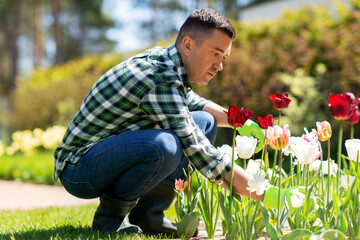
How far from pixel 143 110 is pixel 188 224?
1.86 ft

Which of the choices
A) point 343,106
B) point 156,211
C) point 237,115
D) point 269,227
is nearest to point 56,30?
point 156,211

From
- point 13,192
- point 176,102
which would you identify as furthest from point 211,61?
point 13,192

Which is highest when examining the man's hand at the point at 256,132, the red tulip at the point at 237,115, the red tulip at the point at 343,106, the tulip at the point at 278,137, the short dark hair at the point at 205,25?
the short dark hair at the point at 205,25

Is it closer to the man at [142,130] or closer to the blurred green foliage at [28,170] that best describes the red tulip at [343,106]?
the man at [142,130]

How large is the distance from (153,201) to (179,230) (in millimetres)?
431

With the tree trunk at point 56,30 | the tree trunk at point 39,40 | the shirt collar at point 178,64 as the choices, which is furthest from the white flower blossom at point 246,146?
the tree trunk at point 39,40

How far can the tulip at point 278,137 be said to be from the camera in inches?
60.9

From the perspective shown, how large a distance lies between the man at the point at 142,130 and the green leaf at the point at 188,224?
198mm

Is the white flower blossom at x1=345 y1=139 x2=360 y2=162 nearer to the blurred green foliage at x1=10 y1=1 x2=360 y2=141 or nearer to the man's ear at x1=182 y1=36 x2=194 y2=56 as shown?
the man's ear at x1=182 y1=36 x2=194 y2=56

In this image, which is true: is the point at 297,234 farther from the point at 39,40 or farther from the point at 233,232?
the point at 39,40

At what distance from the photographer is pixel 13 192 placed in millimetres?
4762

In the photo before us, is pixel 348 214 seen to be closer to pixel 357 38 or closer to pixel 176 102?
pixel 176 102

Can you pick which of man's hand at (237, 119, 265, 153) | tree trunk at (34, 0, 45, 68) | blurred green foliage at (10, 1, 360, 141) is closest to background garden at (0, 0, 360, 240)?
blurred green foliage at (10, 1, 360, 141)

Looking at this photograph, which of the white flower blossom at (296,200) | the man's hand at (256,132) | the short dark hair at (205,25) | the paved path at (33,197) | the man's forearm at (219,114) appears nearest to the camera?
the white flower blossom at (296,200)
